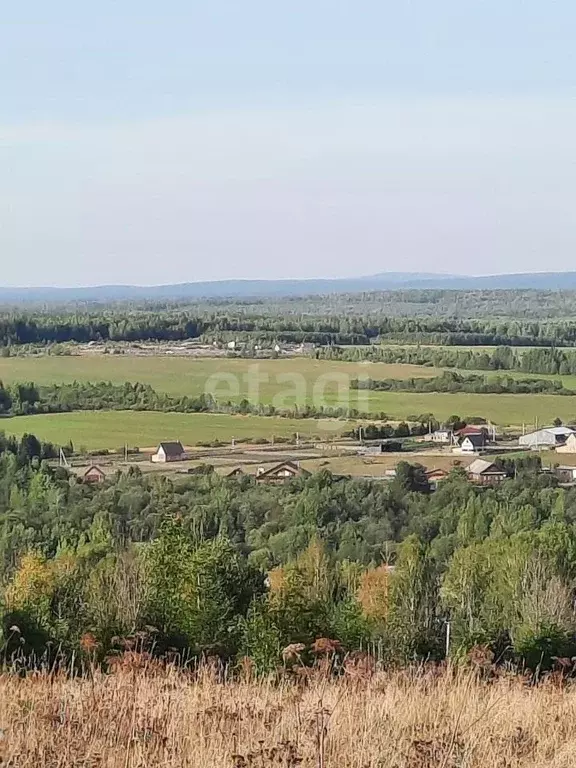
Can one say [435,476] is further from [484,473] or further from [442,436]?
[442,436]

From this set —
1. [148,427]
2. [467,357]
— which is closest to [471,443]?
[148,427]

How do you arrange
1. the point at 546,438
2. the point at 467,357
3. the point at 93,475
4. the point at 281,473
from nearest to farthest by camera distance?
the point at 281,473
the point at 93,475
the point at 546,438
the point at 467,357

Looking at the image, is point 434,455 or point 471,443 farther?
point 471,443

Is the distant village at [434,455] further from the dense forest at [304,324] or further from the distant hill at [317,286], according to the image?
the distant hill at [317,286]

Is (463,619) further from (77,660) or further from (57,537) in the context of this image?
(57,537)

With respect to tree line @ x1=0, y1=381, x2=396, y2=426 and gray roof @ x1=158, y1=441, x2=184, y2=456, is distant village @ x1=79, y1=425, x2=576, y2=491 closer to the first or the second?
gray roof @ x1=158, y1=441, x2=184, y2=456

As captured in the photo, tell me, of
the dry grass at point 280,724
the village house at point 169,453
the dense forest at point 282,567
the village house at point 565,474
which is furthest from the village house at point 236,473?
the dry grass at point 280,724

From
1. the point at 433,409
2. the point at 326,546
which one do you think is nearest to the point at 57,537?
the point at 326,546
